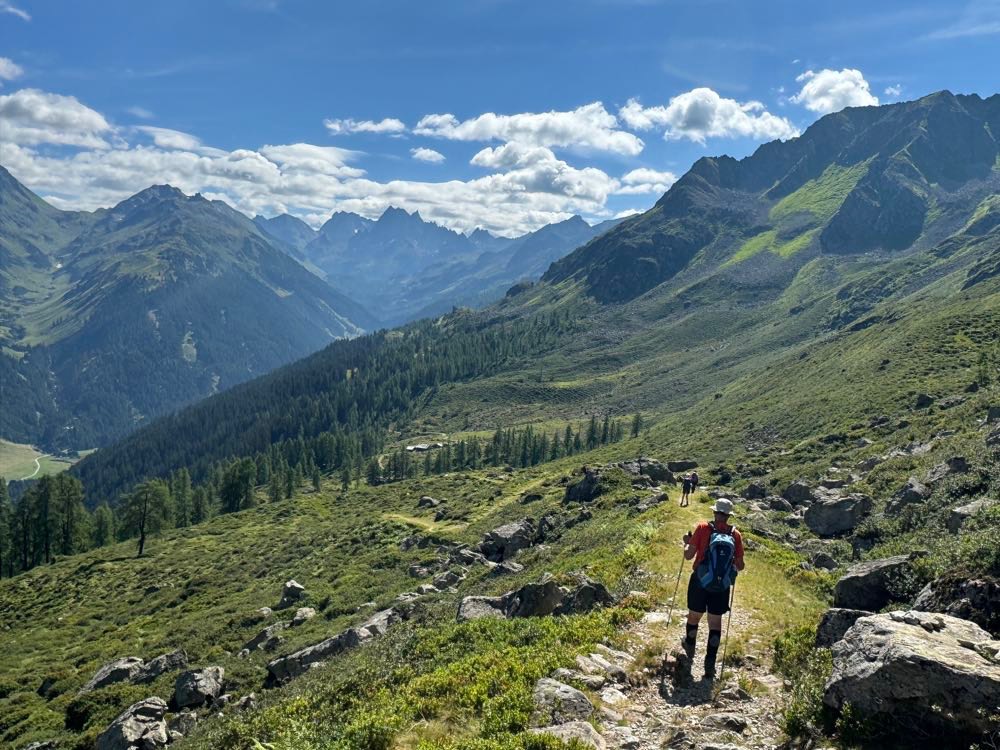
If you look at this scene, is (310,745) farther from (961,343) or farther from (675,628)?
(961,343)

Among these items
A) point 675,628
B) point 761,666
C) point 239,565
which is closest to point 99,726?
point 675,628

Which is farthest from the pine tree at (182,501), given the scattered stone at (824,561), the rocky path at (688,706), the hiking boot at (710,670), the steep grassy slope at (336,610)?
the hiking boot at (710,670)

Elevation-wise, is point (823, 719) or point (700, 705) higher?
point (823, 719)

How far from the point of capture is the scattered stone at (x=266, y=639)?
38531 mm

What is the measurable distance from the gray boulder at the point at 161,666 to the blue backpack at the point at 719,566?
119ft

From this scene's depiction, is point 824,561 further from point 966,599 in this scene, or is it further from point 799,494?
point 799,494

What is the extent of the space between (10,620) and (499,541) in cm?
5591

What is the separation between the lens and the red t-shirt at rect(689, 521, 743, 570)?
15.4 metres

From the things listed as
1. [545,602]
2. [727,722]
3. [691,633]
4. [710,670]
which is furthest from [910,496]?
[727,722]

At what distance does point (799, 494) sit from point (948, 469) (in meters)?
12.5

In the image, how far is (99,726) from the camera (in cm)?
3045

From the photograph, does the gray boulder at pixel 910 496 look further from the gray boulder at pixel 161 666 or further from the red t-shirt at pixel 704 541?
the gray boulder at pixel 161 666

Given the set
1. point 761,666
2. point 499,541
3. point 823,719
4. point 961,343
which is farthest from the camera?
point 961,343

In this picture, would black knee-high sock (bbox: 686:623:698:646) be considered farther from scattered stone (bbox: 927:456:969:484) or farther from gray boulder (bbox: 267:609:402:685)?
scattered stone (bbox: 927:456:969:484)
